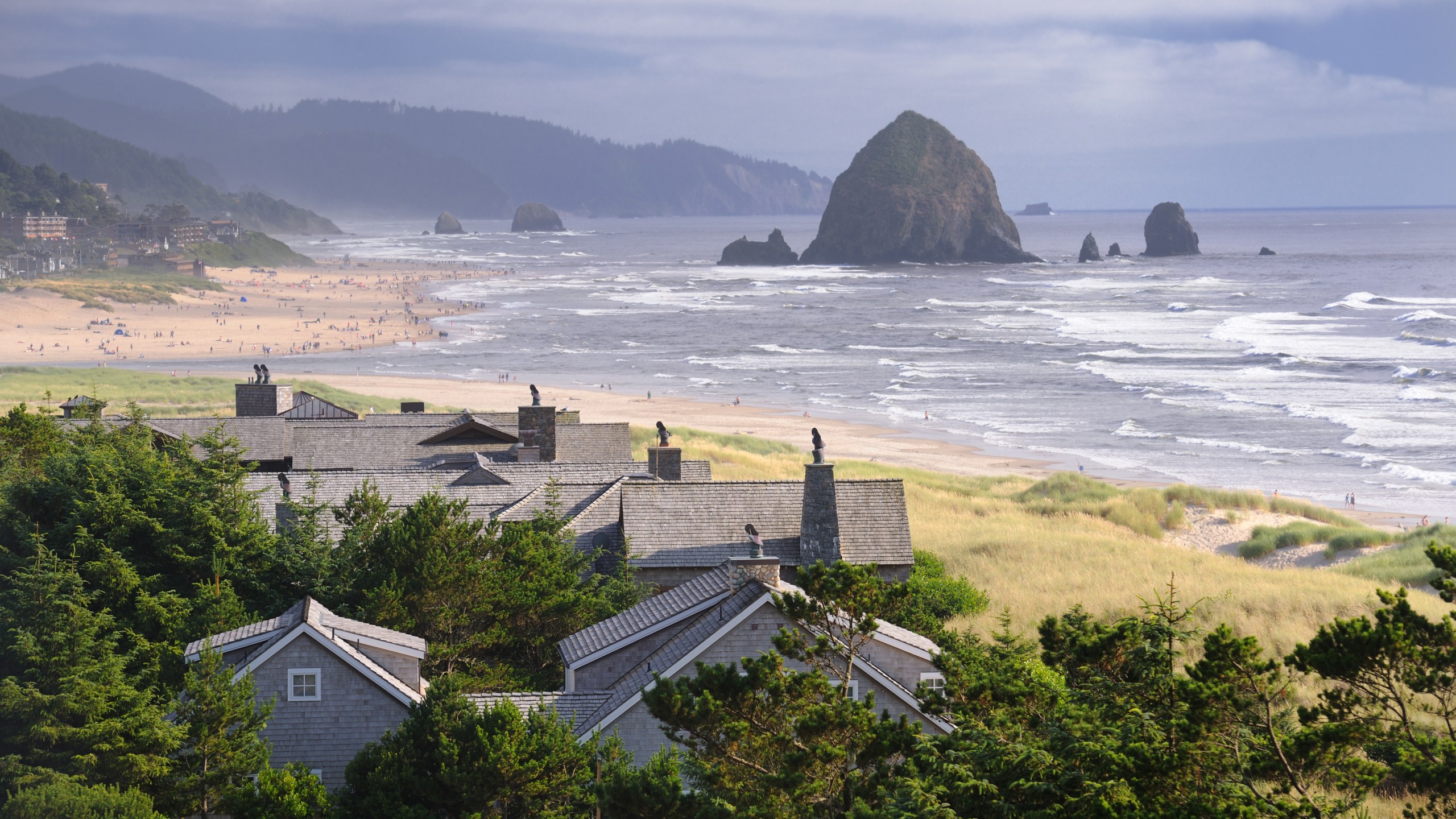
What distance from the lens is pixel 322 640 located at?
16.2m

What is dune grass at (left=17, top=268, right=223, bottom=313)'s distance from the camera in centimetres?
13275

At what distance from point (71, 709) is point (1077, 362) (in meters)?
85.4

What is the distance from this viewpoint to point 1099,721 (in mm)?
10750

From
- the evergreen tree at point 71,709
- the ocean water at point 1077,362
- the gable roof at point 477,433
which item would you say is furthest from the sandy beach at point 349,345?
the evergreen tree at point 71,709

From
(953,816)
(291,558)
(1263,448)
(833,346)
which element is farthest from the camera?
(833,346)

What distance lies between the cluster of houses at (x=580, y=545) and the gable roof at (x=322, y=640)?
0.03 m

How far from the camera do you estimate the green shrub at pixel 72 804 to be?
13969 millimetres

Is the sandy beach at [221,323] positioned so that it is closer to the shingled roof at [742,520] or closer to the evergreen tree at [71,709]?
the shingled roof at [742,520]

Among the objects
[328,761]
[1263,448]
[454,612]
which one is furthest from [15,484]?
[1263,448]

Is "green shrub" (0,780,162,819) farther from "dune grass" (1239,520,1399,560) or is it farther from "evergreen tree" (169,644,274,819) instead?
"dune grass" (1239,520,1399,560)

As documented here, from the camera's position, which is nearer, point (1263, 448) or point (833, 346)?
point (1263, 448)

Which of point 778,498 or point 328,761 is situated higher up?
point 778,498

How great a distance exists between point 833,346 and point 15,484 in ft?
287

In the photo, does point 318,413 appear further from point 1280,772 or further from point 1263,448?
point 1263,448
